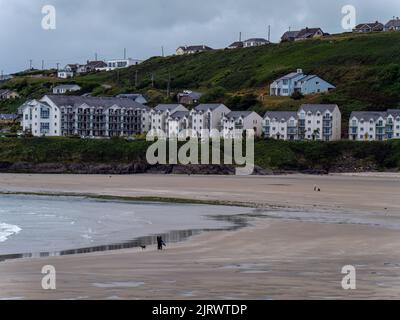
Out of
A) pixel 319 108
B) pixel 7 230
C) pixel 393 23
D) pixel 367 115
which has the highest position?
pixel 393 23

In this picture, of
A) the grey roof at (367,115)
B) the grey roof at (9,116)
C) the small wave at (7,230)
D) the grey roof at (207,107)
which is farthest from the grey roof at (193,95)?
the small wave at (7,230)

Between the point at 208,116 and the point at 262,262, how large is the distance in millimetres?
75291

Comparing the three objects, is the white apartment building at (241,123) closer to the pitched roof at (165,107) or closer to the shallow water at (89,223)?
the pitched roof at (165,107)

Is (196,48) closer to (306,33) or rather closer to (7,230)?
(306,33)

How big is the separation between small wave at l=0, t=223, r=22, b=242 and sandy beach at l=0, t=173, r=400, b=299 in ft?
20.6

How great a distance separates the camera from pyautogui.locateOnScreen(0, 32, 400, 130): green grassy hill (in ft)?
353

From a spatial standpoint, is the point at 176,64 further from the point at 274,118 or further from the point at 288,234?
the point at 288,234

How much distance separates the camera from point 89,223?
39.2 meters

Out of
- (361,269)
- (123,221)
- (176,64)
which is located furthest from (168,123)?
(361,269)

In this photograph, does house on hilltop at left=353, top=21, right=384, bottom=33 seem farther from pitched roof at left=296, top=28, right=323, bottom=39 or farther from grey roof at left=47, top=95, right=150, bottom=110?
grey roof at left=47, top=95, right=150, bottom=110

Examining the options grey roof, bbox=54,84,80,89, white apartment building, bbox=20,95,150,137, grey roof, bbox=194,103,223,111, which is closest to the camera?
grey roof, bbox=194,103,223,111

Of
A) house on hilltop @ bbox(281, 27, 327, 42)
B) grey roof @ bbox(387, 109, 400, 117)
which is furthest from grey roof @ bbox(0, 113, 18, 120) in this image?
house on hilltop @ bbox(281, 27, 327, 42)

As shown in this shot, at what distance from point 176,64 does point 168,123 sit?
55884mm

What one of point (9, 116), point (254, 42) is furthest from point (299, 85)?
point (254, 42)
